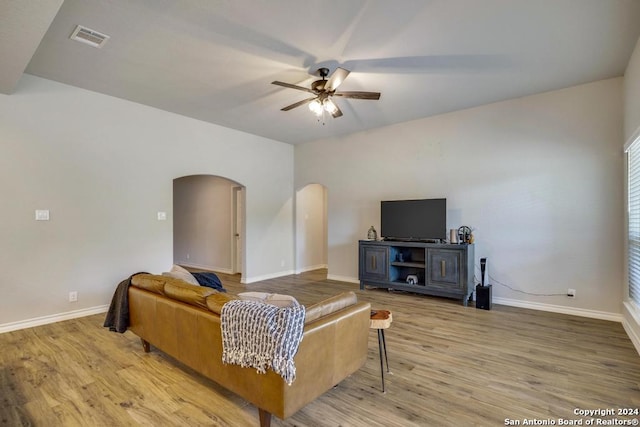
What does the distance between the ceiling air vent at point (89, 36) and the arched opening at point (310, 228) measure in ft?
15.4

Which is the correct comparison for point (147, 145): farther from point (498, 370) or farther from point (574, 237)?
point (574, 237)

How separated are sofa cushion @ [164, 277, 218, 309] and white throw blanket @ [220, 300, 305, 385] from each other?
340 mm

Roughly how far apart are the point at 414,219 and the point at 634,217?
2611mm

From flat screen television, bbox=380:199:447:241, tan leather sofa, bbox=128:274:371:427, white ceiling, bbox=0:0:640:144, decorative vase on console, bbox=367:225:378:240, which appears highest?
white ceiling, bbox=0:0:640:144

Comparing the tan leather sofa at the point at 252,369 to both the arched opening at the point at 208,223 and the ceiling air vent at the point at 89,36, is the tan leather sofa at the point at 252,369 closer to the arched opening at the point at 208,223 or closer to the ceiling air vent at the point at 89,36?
the ceiling air vent at the point at 89,36

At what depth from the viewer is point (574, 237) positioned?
412 cm

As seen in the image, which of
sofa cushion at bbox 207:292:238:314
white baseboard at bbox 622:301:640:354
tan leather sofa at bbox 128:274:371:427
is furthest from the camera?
white baseboard at bbox 622:301:640:354

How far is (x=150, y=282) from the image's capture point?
272 centimetres

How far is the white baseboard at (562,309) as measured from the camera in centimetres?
389

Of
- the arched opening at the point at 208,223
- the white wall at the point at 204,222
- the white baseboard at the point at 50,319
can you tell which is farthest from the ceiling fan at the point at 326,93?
the white wall at the point at 204,222

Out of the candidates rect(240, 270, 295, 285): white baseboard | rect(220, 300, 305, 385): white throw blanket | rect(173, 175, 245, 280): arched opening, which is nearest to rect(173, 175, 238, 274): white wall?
rect(173, 175, 245, 280): arched opening

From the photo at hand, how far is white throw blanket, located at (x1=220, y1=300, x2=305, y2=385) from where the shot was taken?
1.68 meters

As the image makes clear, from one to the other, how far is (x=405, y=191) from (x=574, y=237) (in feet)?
8.16

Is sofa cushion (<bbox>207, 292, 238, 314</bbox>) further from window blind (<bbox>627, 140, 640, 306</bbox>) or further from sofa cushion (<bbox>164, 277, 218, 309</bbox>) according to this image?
window blind (<bbox>627, 140, 640, 306</bbox>)
